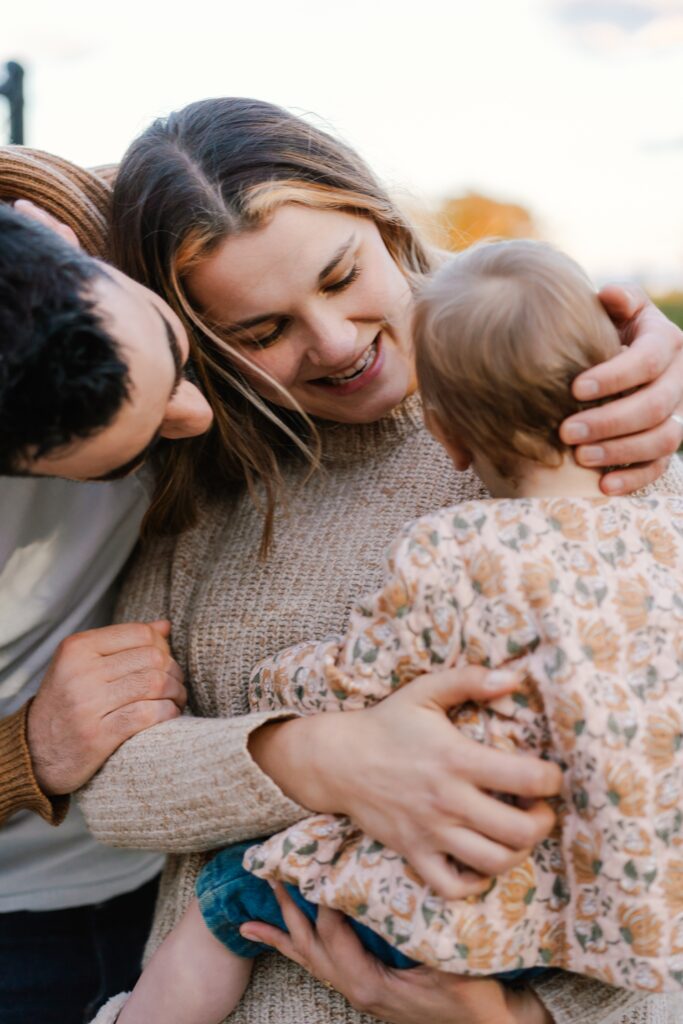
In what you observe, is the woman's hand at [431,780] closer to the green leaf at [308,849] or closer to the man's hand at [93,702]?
the green leaf at [308,849]

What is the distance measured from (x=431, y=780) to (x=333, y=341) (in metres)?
0.78

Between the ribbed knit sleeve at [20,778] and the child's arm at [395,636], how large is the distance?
1.64 feet

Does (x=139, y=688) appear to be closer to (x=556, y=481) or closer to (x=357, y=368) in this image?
(x=357, y=368)

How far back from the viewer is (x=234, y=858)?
1509 mm

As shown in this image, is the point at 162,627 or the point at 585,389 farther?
the point at 162,627

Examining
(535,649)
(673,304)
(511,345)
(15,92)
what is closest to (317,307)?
(511,345)

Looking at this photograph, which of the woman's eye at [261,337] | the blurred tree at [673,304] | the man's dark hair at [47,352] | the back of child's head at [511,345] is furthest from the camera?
the blurred tree at [673,304]

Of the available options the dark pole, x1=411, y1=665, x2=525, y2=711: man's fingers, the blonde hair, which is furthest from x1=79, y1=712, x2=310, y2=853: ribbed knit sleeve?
the dark pole

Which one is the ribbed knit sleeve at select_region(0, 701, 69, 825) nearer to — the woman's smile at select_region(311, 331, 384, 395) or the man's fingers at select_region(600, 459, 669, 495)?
the woman's smile at select_region(311, 331, 384, 395)

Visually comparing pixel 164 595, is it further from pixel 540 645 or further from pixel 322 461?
pixel 540 645

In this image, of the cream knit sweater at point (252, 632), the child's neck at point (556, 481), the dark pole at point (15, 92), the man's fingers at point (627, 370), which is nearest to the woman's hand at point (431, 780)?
the cream knit sweater at point (252, 632)

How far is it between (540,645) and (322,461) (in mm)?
764

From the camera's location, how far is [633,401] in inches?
53.9

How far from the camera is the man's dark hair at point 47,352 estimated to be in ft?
3.72
